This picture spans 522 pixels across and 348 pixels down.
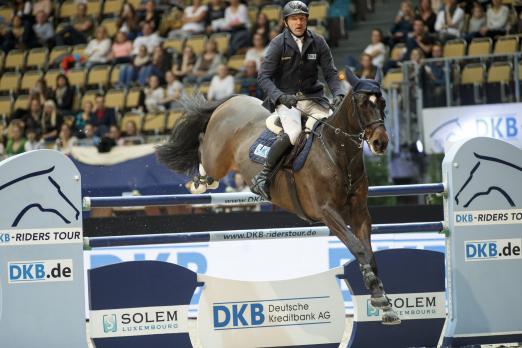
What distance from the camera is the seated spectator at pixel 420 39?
1378cm

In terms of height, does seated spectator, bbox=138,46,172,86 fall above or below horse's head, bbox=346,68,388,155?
below

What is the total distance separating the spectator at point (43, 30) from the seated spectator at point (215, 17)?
386 cm

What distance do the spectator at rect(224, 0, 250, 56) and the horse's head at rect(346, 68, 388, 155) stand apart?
9482 mm

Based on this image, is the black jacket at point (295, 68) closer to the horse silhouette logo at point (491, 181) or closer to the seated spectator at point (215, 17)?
the horse silhouette logo at point (491, 181)

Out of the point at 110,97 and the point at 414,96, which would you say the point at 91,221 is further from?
the point at 110,97

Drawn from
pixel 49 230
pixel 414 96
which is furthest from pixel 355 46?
pixel 49 230

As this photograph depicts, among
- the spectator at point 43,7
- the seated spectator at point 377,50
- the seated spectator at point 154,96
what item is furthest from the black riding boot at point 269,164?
the spectator at point 43,7

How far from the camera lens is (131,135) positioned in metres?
14.8

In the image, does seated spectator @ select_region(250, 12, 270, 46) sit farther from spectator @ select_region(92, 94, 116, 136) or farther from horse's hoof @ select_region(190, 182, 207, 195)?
horse's hoof @ select_region(190, 182, 207, 195)

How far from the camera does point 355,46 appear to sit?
16.3 m

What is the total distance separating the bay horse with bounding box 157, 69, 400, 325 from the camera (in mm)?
6633

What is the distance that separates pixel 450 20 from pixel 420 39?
766mm

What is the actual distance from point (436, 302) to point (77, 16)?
1382cm

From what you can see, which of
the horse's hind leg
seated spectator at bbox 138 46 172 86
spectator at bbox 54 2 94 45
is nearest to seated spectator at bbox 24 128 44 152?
seated spectator at bbox 138 46 172 86
